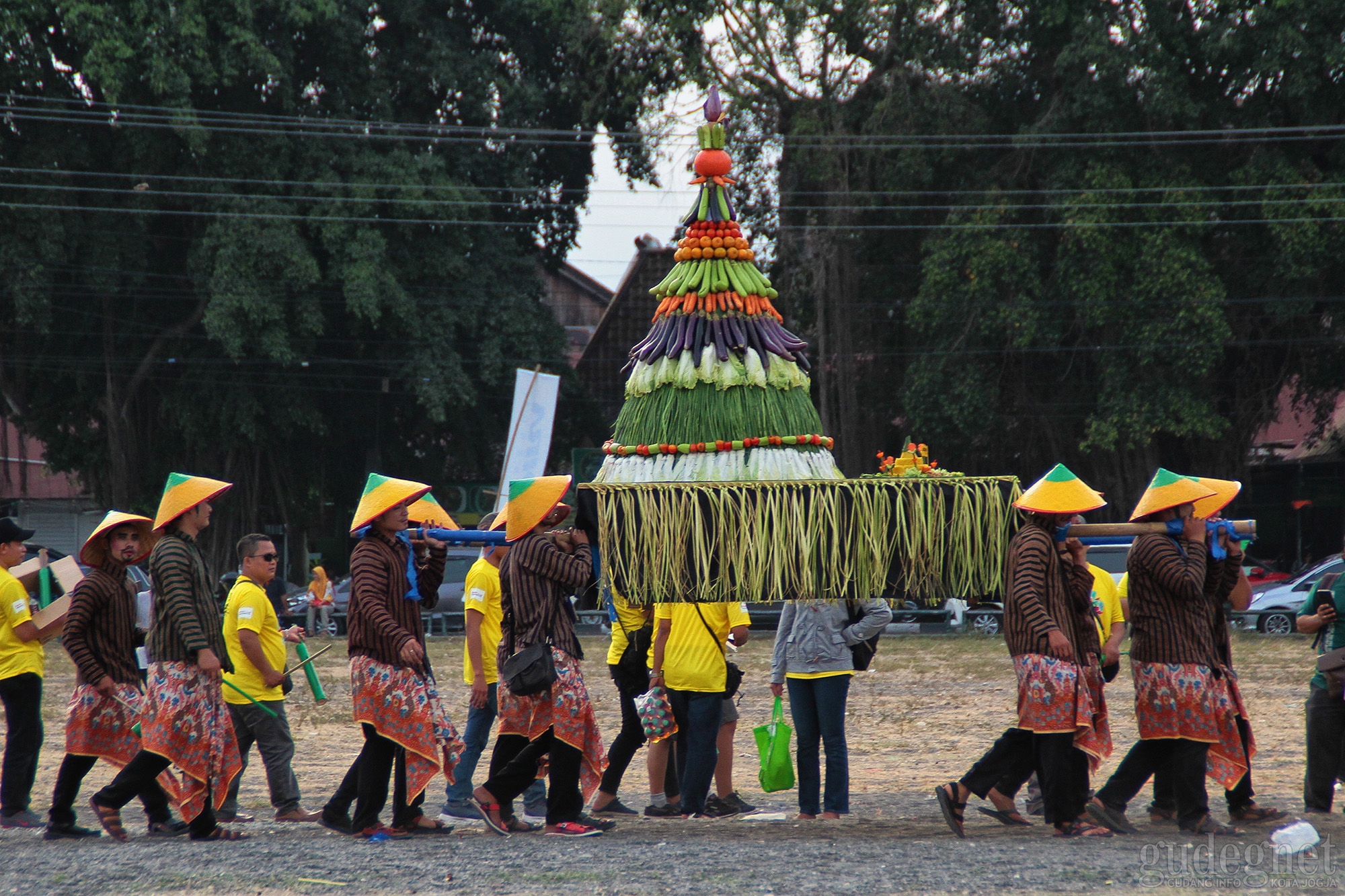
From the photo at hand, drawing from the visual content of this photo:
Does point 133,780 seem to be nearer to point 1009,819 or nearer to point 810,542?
point 810,542

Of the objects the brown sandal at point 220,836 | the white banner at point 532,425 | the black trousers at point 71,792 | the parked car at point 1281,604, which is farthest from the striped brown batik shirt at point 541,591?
the parked car at point 1281,604

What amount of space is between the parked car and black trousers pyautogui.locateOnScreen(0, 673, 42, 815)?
16.7 meters

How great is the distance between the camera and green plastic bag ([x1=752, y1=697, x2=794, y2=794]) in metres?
6.36

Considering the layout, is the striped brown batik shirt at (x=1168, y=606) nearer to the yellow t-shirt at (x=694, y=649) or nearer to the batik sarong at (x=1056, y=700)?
the batik sarong at (x=1056, y=700)

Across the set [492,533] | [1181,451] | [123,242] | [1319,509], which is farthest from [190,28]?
[1319,509]

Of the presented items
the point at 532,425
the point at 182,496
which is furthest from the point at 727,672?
the point at 532,425

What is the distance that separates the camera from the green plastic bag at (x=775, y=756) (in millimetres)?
6359

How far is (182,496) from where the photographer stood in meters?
6.11

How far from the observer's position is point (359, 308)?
76.9ft

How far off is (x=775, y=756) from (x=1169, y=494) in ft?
7.62

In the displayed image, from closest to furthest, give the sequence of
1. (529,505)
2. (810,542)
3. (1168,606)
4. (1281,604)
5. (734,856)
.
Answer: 1. (734,856)
2. (810,542)
3. (1168,606)
4. (529,505)
5. (1281,604)

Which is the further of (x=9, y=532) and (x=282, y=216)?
(x=282, y=216)

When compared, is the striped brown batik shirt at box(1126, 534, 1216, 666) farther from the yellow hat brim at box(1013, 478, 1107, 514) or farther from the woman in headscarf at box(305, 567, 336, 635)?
the woman in headscarf at box(305, 567, 336, 635)

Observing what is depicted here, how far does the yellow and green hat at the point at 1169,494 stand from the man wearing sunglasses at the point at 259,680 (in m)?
4.44
